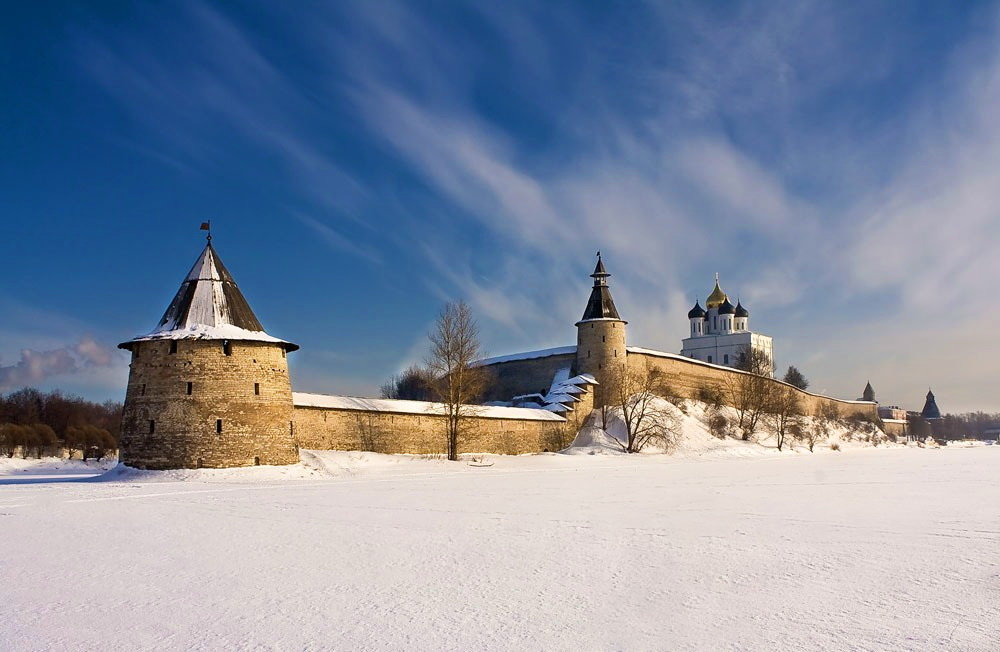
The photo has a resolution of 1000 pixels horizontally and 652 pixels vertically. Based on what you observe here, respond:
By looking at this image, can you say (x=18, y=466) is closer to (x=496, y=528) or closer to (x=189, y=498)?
(x=189, y=498)

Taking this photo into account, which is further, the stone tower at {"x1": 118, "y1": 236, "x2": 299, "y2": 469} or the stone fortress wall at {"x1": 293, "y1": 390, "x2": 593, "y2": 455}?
the stone fortress wall at {"x1": 293, "y1": 390, "x2": 593, "y2": 455}

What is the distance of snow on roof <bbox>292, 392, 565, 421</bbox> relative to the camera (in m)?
25.1

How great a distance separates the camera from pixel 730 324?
244ft

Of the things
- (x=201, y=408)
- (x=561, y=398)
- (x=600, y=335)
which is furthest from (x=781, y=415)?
(x=201, y=408)

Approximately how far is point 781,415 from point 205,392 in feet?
124

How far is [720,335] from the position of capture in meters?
73.9

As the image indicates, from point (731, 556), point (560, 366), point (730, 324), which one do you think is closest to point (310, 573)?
point (731, 556)

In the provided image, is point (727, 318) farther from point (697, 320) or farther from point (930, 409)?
point (930, 409)

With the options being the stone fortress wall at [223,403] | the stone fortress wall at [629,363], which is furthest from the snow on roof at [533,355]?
the stone fortress wall at [223,403]

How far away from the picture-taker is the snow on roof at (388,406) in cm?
2506

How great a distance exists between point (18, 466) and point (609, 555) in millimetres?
28925

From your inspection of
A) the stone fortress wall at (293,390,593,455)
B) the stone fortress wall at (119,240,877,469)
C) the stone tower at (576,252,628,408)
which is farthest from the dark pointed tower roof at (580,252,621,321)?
the stone fortress wall at (119,240,877,469)

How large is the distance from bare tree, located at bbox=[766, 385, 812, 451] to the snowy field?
34.8m

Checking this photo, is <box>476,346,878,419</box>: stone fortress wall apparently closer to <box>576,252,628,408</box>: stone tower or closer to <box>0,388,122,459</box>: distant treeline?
<box>576,252,628,408</box>: stone tower
